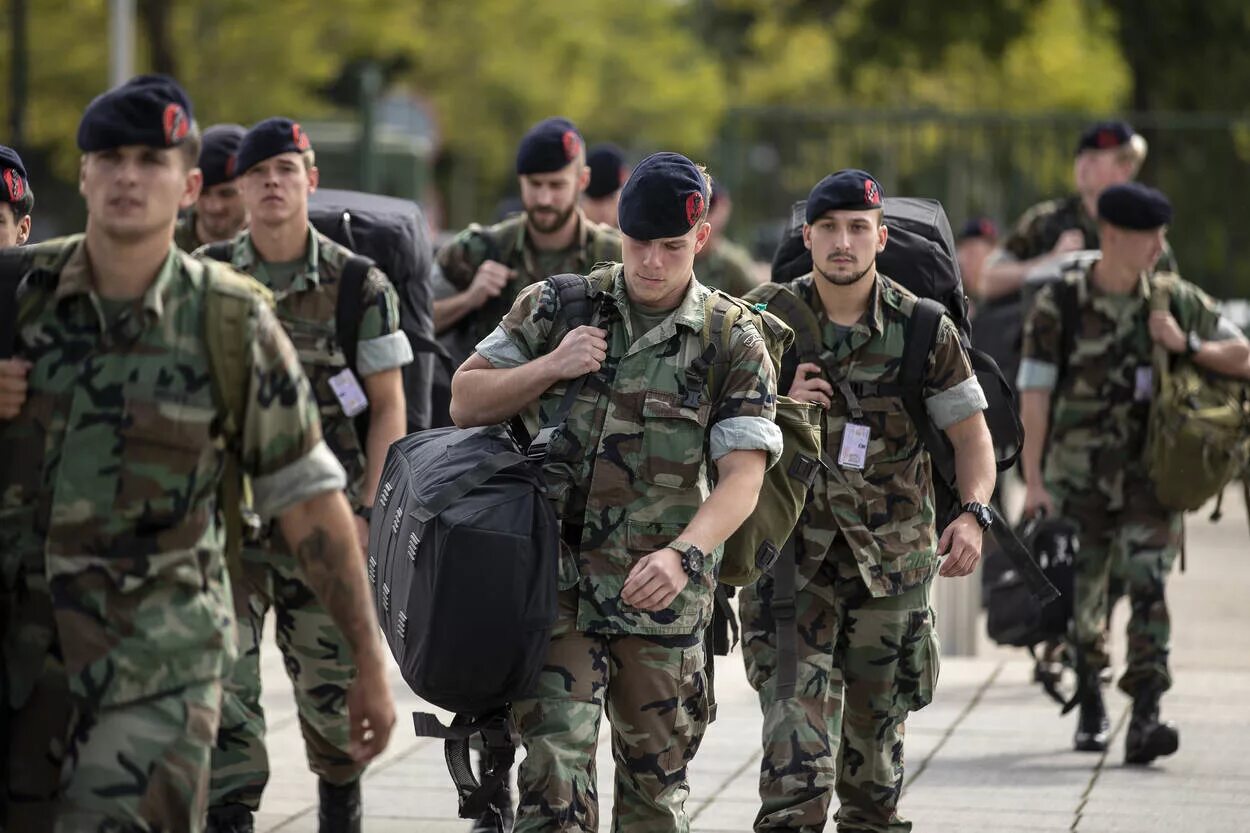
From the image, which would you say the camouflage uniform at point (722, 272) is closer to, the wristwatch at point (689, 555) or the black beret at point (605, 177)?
the black beret at point (605, 177)

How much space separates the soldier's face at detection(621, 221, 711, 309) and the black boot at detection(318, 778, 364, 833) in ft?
7.00

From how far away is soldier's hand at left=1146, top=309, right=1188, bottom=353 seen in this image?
8570 millimetres

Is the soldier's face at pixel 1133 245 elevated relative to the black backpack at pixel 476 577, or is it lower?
elevated

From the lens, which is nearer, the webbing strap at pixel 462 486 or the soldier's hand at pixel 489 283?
the webbing strap at pixel 462 486

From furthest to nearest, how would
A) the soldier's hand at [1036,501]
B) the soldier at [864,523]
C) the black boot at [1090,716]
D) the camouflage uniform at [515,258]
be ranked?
the soldier's hand at [1036,501] < the black boot at [1090,716] < the camouflage uniform at [515,258] < the soldier at [864,523]

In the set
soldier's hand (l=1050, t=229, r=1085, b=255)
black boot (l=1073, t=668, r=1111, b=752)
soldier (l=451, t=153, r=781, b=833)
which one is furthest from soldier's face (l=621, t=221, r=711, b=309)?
soldier's hand (l=1050, t=229, r=1085, b=255)

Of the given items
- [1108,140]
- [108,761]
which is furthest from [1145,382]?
[108,761]

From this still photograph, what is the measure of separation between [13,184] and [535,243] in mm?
3062

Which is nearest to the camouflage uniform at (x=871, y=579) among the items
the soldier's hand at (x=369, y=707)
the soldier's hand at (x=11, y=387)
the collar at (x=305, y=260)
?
the collar at (x=305, y=260)

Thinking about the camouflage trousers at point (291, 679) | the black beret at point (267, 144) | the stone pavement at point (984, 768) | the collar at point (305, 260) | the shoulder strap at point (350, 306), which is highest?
the black beret at point (267, 144)

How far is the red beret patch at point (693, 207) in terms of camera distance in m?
5.48

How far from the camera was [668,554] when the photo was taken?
527cm

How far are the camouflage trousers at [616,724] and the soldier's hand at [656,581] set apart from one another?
0.79ft

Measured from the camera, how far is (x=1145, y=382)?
344 inches
